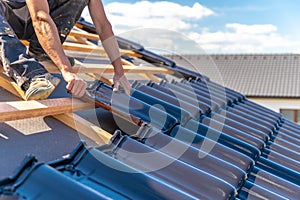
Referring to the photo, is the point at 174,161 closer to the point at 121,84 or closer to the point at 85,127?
the point at 85,127

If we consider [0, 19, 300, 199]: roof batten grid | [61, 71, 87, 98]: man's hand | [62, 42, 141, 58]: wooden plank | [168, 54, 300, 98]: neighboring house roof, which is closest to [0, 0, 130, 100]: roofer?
[61, 71, 87, 98]: man's hand

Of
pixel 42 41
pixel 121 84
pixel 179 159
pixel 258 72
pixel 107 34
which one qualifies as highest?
pixel 258 72

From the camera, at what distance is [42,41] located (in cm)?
187

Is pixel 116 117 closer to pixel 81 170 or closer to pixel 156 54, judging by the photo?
pixel 81 170

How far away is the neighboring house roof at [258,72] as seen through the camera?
62.1 ft

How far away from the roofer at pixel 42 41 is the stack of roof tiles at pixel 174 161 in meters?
0.36

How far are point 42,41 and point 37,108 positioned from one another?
40cm

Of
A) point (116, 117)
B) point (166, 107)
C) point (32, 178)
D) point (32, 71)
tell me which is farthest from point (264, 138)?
point (32, 178)

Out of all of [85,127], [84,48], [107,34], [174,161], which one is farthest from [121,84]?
[84,48]

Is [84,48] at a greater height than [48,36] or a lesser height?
greater

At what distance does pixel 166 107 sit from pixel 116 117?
416 millimetres

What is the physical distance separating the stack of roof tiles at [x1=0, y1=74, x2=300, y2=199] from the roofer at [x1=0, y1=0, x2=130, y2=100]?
358 mm

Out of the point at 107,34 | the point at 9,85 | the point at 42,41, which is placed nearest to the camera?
the point at 42,41

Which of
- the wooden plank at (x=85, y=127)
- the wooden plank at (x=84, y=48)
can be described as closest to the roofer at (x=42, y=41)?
the wooden plank at (x=85, y=127)
